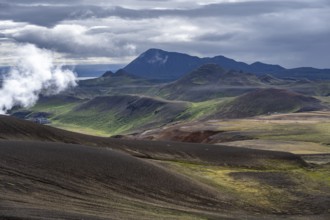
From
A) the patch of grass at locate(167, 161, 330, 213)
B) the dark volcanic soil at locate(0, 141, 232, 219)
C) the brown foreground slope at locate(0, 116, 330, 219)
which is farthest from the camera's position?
the patch of grass at locate(167, 161, 330, 213)

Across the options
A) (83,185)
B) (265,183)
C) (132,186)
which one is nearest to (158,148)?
(265,183)

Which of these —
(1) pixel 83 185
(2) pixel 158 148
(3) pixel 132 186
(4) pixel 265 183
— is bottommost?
(4) pixel 265 183

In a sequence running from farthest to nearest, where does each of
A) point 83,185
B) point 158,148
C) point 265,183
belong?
point 158,148
point 265,183
point 83,185

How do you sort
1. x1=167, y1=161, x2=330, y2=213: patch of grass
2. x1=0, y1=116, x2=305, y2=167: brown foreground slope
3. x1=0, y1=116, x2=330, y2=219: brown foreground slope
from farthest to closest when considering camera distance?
1. x1=0, y1=116, x2=305, y2=167: brown foreground slope
2. x1=167, y1=161, x2=330, y2=213: patch of grass
3. x1=0, y1=116, x2=330, y2=219: brown foreground slope

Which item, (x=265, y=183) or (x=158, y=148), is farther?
(x=158, y=148)

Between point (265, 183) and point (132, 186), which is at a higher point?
point (132, 186)

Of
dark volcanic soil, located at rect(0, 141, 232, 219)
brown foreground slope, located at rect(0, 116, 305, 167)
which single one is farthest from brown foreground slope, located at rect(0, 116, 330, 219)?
brown foreground slope, located at rect(0, 116, 305, 167)

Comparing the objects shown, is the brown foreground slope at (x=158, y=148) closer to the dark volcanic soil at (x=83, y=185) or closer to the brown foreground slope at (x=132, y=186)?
the brown foreground slope at (x=132, y=186)

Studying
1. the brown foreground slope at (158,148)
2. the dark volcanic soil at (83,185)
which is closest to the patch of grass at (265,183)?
the brown foreground slope at (158,148)

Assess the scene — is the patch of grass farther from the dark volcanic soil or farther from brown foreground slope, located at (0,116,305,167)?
the dark volcanic soil

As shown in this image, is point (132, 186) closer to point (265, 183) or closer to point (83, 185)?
point (83, 185)

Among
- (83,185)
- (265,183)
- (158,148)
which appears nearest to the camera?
(83,185)

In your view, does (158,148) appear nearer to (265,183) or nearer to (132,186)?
(265,183)

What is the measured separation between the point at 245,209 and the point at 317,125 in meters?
130
